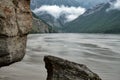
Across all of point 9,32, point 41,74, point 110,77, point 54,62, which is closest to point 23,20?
point 9,32

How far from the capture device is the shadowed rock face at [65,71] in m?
20.3

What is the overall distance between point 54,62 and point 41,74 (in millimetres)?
17353

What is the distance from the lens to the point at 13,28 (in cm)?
2172

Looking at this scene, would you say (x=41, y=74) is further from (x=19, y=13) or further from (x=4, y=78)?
(x=19, y=13)

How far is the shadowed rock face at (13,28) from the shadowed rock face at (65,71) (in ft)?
9.28

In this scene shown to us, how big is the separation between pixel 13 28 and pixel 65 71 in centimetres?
512

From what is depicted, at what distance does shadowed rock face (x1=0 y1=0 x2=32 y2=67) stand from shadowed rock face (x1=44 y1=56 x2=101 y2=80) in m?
2.83

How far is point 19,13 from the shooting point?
23.0 m

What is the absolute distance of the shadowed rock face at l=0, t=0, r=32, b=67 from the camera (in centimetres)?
2073

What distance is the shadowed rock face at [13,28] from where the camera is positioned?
20734 millimetres

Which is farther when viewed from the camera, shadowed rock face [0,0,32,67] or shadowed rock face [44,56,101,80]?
shadowed rock face [0,0,32,67]

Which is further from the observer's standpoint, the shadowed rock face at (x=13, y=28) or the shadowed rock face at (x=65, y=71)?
the shadowed rock face at (x=13, y=28)

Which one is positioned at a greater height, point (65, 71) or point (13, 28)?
Result: point (13, 28)

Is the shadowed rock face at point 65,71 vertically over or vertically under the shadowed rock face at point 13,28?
under
